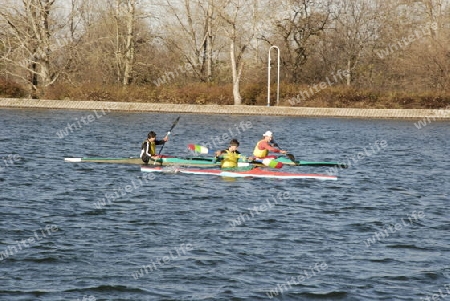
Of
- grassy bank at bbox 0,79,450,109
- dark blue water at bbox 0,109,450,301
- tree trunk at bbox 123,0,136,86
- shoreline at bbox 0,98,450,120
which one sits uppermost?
tree trunk at bbox 123,0,136,86

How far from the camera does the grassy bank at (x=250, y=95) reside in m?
59.8

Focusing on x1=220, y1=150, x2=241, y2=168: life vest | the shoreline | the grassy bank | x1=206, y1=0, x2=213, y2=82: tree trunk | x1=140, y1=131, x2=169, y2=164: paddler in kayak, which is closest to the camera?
x1=220, y1=150, x2=241, y2=168: life vest

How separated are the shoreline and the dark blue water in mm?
23241

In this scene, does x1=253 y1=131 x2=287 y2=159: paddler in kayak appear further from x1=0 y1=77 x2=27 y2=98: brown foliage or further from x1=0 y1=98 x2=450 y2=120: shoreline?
x1=0 y1=77 x2=27 y2=98: brown foliage

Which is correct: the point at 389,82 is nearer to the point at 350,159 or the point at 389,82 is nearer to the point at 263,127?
the point at 263,127

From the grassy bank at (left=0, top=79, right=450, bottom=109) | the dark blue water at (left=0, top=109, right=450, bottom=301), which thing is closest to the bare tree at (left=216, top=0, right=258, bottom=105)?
the grassy bank at (left=0, top=79, right=450, bottom=109)

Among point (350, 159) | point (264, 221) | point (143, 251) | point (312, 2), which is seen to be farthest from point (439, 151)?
point (312, 2)

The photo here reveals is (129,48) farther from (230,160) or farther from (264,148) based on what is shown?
(230,160)

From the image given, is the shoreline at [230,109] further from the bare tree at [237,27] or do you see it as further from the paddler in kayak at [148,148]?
the paddler in kayak at [148,148]

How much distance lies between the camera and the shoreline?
5694cm

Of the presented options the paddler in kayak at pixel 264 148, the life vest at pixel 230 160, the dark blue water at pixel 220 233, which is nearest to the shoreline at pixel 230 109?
the dark blue water at pixel 220 233

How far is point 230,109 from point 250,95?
4121 millimetres

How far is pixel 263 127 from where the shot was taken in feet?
159

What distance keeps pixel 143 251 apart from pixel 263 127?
33.1m
